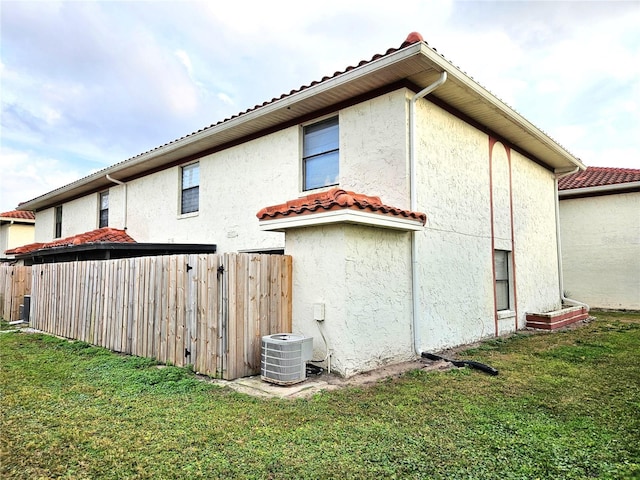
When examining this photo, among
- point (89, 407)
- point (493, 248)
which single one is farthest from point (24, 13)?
point (493, 248)

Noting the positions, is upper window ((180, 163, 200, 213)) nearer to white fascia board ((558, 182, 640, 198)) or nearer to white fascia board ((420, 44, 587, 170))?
white fascia board ((420, 44, 587, 170))

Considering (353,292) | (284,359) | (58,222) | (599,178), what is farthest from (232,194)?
(599,178)

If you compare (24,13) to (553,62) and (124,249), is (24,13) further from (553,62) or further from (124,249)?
(553,62)

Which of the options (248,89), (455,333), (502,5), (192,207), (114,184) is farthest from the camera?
(248,89)

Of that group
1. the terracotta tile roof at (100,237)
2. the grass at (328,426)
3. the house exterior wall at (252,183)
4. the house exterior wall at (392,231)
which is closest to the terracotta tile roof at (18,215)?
the house exterior wall at (252,183)

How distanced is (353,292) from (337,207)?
120cm

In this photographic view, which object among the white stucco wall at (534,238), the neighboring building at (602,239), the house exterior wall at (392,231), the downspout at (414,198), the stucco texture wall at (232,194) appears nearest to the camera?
the house exterior wall at (392,231)

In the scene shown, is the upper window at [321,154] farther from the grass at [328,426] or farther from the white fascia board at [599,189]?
the white fascia board at [599,189]

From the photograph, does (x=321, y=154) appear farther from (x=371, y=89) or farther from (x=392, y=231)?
(x=392, y=231)

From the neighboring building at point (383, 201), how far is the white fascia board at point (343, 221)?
0.02m

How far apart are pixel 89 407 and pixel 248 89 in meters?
14.0

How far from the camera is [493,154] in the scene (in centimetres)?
946

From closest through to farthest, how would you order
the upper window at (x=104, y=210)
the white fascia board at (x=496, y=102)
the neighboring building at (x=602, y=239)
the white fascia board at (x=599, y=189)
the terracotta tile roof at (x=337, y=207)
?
the terracotta tile roof at (x=337, y=207) → the white fascia board at (x=496, y=102) → the white fascia board at (x=599, y=189) → the neighboring building at (x=602, y=239) → the upper window at (x=104, y=210)

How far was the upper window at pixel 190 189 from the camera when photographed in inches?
431
